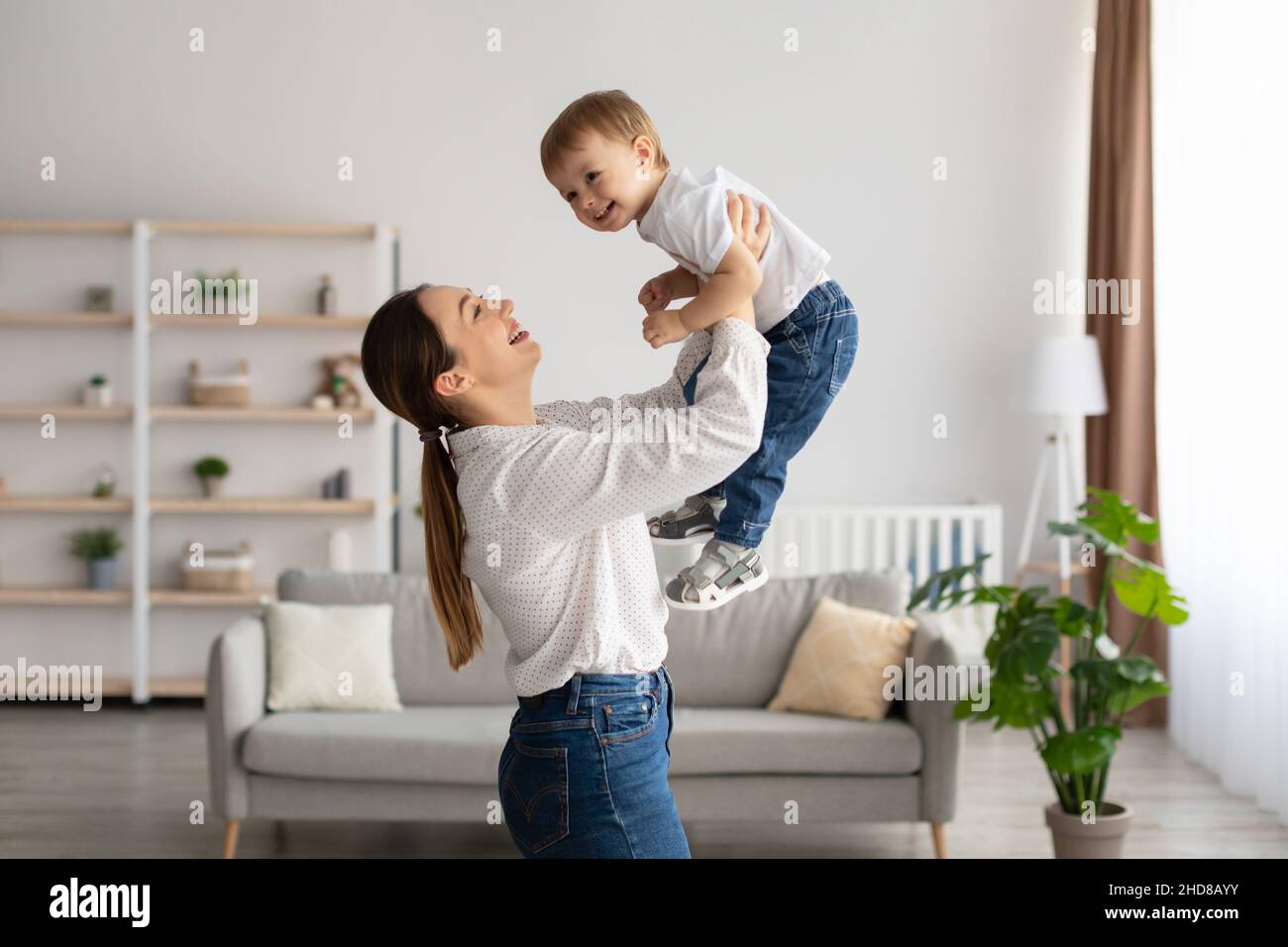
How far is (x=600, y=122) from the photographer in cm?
144

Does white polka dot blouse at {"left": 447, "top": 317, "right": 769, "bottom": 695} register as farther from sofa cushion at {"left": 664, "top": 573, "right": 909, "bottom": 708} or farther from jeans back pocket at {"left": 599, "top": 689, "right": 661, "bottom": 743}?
sofa cushion at {"left": 664, "top": 573, "right": 909, "bottom": 708}

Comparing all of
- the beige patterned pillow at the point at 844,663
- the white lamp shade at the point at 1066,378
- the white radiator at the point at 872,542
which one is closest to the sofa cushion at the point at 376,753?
the beige patterned pillow at the point at 844,663

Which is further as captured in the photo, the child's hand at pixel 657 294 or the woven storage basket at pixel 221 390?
the woven storage basket at pixel 221 390

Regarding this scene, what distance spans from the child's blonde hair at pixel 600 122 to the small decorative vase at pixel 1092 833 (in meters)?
2.62

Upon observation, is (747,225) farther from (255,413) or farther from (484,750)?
(255,413)

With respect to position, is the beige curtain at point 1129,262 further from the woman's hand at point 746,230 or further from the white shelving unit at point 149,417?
the woman's hand at point 746,230

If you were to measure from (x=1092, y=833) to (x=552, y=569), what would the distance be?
2489mm

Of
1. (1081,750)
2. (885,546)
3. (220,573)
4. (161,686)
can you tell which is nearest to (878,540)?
(885,546)

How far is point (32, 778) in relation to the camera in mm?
4426

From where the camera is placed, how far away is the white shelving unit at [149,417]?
215 inches

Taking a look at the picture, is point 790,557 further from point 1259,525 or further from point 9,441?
point 9,441

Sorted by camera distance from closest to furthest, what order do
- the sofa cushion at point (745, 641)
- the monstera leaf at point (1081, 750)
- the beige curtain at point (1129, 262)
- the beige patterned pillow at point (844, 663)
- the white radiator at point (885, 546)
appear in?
the monstera leaf at point (1081, 750)
the beige patterned pillow at point (844, 663)
the sofa cushion at point (745, 641)
the beige curtain at point (1129, 262)
the white radiator at point (885, 546)
